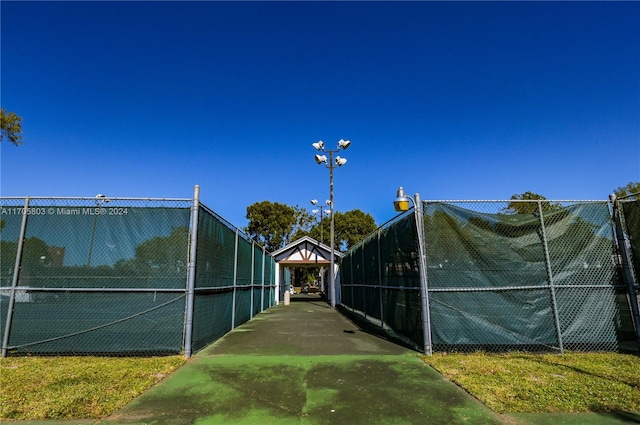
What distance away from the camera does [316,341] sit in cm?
695

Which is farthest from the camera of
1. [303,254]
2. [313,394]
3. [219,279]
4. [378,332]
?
[303,254]

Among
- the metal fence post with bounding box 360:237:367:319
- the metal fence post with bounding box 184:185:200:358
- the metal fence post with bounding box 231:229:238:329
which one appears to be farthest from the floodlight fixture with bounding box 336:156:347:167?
the metal fence post with bounding box 184:185:200:358

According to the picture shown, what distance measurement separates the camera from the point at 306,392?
12.5ft

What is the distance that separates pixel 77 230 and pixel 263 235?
1435 inches

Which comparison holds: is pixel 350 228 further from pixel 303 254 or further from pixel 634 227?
pixel 634 227

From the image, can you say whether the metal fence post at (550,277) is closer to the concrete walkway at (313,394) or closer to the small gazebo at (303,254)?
the concrete walkway at (313,394)

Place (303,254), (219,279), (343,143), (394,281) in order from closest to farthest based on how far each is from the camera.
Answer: (219,279) < (394,281) < (343,143) < (303,254)

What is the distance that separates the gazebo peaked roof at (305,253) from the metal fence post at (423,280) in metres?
15.2

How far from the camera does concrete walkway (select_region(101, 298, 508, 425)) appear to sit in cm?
315

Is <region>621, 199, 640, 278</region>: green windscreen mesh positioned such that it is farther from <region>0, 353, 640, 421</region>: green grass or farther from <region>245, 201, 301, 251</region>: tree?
<region>245, 201, 301, 251</region>: tree

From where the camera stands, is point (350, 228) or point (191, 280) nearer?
point (191, 280)

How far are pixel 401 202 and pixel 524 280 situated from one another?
8.29 feet

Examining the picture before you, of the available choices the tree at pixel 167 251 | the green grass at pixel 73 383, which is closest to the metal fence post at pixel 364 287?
the tree at pixel 167 251

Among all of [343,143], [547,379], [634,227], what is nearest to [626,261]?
[634,227]
